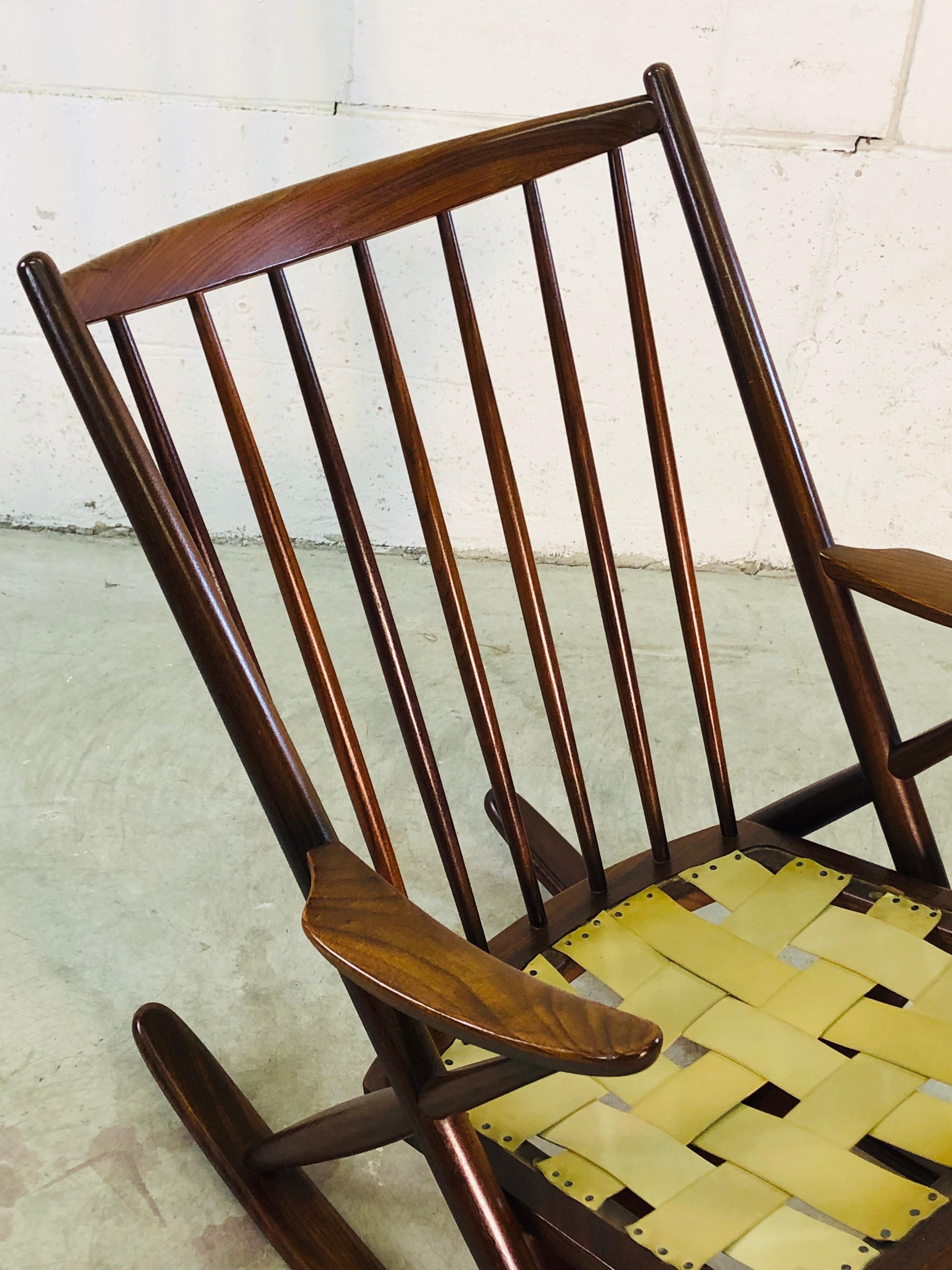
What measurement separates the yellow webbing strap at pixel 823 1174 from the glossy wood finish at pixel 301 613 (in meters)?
0.28

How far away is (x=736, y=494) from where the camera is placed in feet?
7.35

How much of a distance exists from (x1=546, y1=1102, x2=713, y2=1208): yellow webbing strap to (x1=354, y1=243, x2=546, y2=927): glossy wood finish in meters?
0.18

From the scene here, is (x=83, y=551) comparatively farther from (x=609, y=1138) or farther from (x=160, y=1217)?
(x=609, y=1138)

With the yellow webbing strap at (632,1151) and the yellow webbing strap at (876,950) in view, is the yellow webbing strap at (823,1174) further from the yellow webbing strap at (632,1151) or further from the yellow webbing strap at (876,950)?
the yellow webbing strap at (876,950)

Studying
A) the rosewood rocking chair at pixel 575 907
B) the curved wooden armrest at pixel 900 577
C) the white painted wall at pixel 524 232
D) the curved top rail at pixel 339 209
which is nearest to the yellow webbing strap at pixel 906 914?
the rosewood rocking chair at pixel 575 907

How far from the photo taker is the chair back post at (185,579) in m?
0.68

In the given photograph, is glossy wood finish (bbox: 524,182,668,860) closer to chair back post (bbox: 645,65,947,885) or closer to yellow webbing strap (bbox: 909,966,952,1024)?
chair back post (bbox: 645,65,947,885)

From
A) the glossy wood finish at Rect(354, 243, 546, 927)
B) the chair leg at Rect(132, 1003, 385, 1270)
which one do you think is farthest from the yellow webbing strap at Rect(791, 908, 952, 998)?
the chair leg at Rect(132, 1003, 385, 1270)

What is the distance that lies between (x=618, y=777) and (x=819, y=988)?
0.84 metres

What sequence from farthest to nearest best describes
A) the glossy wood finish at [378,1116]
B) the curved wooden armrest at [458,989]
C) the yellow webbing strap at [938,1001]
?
the yellow webbing strap at [938,1001] → the glossy wood finish at [378,1116] → the curved wooden armrest at [458,989]

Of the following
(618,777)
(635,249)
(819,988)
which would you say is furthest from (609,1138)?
(618,777)

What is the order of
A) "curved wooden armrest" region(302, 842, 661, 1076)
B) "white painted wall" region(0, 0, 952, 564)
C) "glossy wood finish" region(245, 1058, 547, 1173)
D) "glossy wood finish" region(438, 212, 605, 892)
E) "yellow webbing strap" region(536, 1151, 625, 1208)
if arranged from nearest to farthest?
"curved wooden armrest" region(302, 842, 661, 1076) → "glossy wood finish" region(245, 1058, 547, 1173) → "yellow webbing strap" region(536, 1151, 625, 1208) → "glossy wood finish" region(438, 212, 605, 892) → "white painted wall" region(0, 0, 952, 564)

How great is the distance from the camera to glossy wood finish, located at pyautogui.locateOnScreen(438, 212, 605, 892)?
931 millimetres

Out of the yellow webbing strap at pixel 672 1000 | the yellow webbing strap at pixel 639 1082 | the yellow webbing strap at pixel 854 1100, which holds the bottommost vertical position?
the yellow webbing strap at pixel 854 1100
